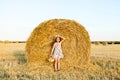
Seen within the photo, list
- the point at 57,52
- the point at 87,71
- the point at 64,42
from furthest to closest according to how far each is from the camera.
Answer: the point at 64,42 → the point at 57,52 → the point at 87,71

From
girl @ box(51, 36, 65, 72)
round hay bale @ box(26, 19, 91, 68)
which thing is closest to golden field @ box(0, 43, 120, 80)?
round hay bale @ box(26, 19, 91, 68)

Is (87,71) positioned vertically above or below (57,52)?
below

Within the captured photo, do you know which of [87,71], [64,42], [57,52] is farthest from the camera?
[64,42]

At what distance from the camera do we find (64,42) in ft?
47.5

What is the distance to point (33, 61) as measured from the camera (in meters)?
13.9

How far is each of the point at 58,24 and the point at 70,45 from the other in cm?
114

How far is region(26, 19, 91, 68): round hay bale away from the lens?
13836mm

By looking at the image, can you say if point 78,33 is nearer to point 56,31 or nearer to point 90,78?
point 56,31

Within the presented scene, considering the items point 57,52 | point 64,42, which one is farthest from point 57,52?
point 64,42

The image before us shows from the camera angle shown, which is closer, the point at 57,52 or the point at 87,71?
the point at 87,71

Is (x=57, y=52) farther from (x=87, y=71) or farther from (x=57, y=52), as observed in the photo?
(x=87, y=71)

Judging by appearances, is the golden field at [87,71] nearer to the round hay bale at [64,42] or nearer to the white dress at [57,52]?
the round hay bale at [64,42]

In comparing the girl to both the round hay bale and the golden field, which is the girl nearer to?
the round hay bale

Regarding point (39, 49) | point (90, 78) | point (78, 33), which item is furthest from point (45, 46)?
point (90, 78)
